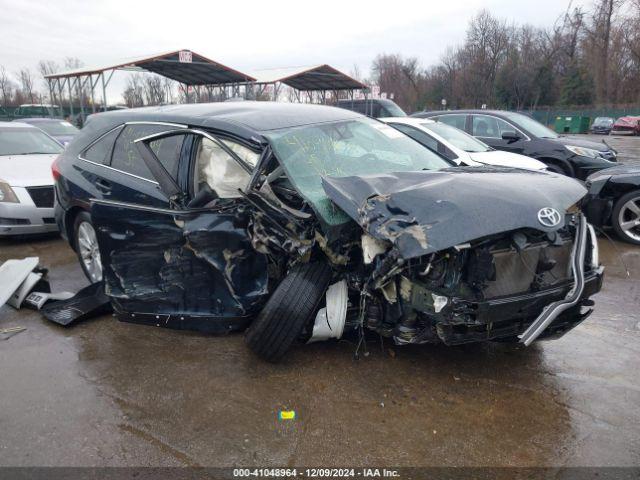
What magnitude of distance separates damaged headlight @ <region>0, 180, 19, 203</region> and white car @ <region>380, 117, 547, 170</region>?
16.0ft

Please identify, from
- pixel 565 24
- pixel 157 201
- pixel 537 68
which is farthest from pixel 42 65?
pixel 157 201

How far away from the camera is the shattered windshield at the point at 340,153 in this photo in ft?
10.4

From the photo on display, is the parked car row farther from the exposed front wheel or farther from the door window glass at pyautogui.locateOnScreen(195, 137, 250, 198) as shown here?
the exposed front wheel

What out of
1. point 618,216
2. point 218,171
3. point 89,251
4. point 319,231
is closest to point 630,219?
point 618,216

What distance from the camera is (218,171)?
11.7 feet

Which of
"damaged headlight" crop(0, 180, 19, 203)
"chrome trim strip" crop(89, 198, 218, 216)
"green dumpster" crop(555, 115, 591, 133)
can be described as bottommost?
"damaged headlight" crop(0, 180, 19, 203)

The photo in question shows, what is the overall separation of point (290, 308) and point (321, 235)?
0.50m

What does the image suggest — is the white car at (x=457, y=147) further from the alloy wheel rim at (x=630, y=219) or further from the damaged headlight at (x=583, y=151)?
the damaged headlight at (x=583, y=151)

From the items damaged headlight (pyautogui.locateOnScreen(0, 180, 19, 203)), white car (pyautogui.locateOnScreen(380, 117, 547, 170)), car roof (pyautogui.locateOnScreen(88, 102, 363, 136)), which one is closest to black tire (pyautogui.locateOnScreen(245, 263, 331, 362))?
car roof (pyautogui.locateOnScreen(88, 102, 363, 136))

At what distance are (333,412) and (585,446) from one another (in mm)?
1334

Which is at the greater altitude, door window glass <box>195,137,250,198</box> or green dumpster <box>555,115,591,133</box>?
green dumpster <box>555,115,591,133</box>

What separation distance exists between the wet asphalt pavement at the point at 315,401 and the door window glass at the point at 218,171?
117cm

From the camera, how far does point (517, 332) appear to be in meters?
2.81

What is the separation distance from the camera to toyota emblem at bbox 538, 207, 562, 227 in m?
2.53
